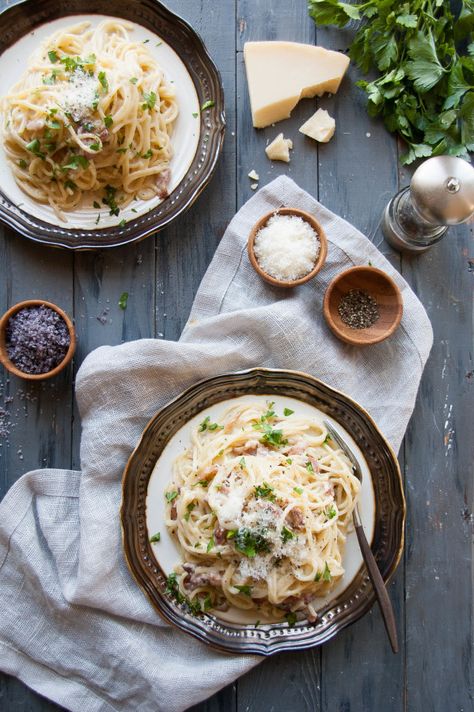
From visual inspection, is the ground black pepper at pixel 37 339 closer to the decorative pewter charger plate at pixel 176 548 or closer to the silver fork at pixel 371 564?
the decorative pewter charger plate at pixel 176 548

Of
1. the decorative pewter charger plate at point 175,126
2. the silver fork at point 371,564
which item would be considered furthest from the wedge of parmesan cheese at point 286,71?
the silver fork at point 371,564

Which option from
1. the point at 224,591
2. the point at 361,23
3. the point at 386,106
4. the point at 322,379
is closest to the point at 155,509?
the point at 224,591

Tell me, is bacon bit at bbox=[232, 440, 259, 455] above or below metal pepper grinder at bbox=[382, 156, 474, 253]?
below

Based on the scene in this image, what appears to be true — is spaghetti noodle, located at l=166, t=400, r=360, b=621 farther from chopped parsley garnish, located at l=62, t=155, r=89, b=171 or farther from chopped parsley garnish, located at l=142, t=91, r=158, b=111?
chopped parsley garnish, located at l=142, t=91, r=158, b=111

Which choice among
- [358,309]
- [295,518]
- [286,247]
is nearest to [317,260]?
[286,247]

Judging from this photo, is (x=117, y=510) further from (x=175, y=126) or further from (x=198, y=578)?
(x=175, y=126)

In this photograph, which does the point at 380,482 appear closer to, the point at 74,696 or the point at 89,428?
the point at 89,428

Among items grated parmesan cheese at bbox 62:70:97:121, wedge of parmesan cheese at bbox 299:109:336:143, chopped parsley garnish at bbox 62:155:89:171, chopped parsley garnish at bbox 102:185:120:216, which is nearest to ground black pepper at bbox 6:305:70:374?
chopped parsley garnish at bbox 102:185:120:216
